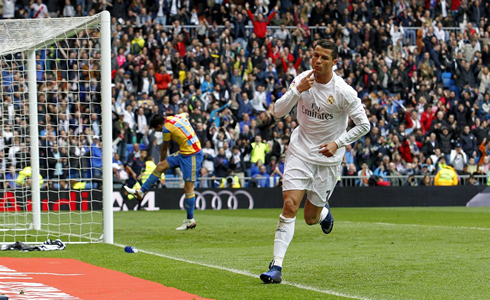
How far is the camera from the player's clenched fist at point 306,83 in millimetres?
8273

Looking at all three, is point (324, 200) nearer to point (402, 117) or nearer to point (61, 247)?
point (61, 247)

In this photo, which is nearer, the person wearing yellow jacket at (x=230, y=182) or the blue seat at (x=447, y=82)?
the person wearing yellow jacket at (x=230, y=182)

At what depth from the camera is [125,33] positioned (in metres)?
28.9

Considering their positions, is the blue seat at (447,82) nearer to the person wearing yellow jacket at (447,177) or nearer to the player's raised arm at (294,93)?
the person wearing yellow jacket at (447,177)

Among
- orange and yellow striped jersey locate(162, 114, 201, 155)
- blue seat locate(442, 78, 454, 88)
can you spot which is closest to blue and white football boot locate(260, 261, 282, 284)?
orange and yellow striped jersey locate(162, 114, 201, 155)

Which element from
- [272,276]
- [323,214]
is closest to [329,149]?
[272,276]

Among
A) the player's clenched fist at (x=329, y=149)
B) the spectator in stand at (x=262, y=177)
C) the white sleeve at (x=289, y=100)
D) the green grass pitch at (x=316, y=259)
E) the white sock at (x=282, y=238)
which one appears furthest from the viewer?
the spectator in stand at (x=262, y=177)

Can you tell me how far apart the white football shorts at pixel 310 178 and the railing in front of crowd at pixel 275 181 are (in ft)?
55.6

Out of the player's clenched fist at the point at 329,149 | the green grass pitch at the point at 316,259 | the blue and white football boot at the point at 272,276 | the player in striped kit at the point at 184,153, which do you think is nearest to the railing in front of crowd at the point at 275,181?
the green grass pitch at the point at 316,259

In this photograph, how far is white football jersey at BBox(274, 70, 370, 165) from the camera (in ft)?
28.1

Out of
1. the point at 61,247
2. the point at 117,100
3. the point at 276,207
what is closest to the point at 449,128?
the point at 276,207

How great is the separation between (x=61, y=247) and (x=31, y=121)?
4.39 metres

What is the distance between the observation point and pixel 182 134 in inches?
623

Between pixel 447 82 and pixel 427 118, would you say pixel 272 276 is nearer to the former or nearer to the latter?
pixel 427 118
